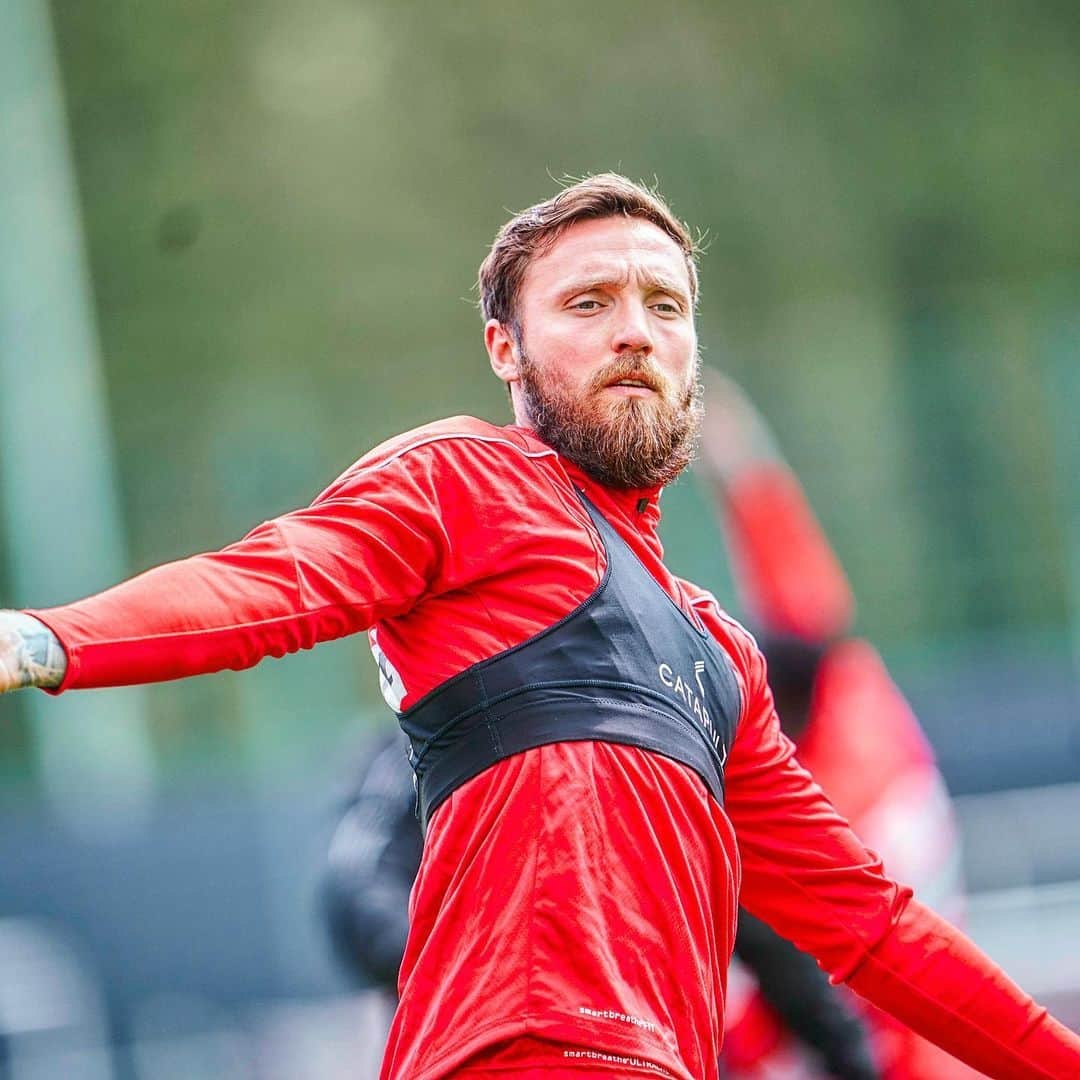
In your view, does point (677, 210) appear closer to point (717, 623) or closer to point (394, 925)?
point (394, 925)

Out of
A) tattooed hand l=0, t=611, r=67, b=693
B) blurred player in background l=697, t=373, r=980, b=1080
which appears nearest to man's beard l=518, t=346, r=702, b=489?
tattooed hand l=0, t=611, r=67, b=693

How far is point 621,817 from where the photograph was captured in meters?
2.27

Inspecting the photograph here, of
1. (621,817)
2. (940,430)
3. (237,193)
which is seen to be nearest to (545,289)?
(621,817)

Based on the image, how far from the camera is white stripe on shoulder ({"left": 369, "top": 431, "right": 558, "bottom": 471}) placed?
233 cm

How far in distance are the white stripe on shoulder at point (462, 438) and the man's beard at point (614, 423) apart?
66 millimetres

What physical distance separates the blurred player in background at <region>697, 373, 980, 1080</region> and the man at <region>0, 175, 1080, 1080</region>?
7.54ft

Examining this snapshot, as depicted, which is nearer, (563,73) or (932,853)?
(932,853)

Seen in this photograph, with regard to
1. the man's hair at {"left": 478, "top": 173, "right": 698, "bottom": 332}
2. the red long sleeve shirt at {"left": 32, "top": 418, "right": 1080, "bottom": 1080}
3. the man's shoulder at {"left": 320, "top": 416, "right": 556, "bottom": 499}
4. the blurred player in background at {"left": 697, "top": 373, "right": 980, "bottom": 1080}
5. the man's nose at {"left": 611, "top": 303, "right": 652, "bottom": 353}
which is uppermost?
the man's hair at {"left": 478, "top": 173, "right": 698, "bottom": 332}

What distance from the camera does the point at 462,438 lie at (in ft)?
7.93

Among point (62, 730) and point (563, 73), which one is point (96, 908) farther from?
point (563, 73)

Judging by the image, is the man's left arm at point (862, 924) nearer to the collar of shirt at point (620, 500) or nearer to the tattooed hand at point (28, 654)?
the collar of shirt at point (620, 500)

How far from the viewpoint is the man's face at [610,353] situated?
2.57 metres

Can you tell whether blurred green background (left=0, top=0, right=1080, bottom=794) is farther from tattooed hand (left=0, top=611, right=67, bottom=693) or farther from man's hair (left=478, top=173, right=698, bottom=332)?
tattooed hand (left=0, top=611, right=67, bottom=693)

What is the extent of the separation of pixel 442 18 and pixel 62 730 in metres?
6.08
